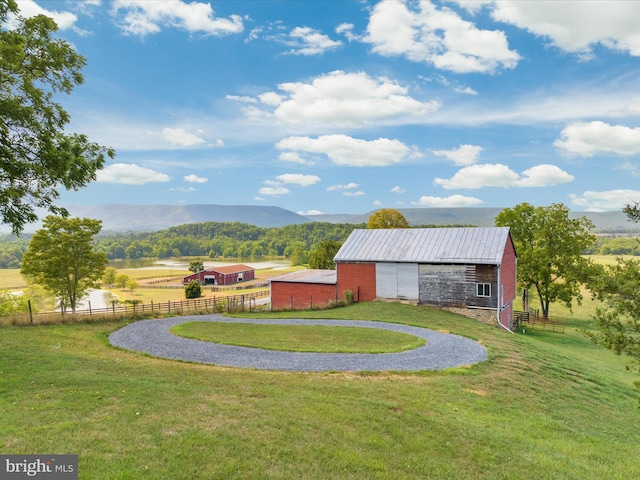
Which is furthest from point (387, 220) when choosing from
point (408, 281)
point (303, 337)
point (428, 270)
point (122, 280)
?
point (122, 280)

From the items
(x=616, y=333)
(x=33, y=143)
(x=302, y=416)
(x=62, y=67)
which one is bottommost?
(x=302, y=416)

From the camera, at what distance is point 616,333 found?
8992mm

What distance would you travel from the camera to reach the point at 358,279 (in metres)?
32.5

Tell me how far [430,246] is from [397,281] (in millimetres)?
3956

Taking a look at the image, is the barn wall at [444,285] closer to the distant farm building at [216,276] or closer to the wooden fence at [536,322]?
the wooden fence at [536,322]

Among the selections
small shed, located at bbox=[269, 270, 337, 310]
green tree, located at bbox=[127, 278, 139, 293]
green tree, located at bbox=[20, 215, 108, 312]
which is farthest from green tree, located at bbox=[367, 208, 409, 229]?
green tree, located at bbox=[127, 278, 139, 293]

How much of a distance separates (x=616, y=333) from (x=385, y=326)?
1411 cm

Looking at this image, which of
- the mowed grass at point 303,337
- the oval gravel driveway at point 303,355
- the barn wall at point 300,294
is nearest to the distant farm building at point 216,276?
A: the barn wall at point 300,294

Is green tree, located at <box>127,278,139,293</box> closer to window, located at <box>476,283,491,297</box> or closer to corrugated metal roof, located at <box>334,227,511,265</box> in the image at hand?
corrugated metal roof, located at <box>334,227,511,265</box>

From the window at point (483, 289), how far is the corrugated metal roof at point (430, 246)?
1647 millimetres

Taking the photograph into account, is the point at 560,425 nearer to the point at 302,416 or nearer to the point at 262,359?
the point at 302,416

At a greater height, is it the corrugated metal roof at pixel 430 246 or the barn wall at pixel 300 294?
the corrugated metal roof at pixel 430 246

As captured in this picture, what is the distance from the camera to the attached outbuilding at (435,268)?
28406mm

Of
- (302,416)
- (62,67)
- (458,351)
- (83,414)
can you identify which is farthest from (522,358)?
(62,67)
